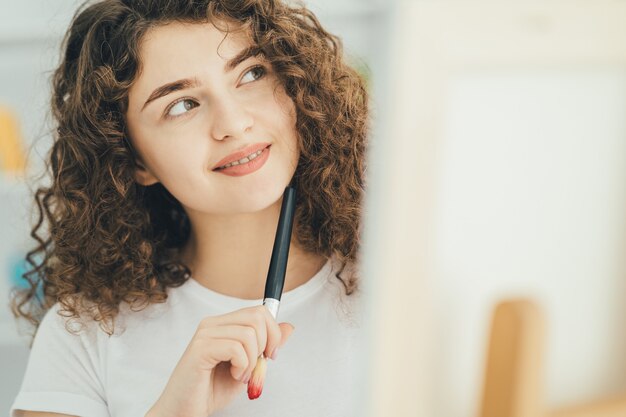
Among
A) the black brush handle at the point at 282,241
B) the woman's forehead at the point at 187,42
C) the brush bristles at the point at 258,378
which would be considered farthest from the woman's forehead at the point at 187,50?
the brush bristles at the point at 258,378

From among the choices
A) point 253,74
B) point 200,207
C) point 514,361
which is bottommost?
point 514,361

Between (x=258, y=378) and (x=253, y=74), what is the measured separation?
22 centimetres

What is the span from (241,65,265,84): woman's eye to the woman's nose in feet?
0.05

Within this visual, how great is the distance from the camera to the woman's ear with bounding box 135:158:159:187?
49 centimetres

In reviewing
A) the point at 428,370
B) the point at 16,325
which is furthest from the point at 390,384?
the point at 16,325

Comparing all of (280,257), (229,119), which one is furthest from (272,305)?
(229,119)

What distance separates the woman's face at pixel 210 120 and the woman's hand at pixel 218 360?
0.09 meters

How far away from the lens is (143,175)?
1.61 feet

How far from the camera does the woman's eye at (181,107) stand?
Result: 18.1 inches

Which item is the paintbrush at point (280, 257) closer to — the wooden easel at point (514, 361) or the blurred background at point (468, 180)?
the blurred background at point (468, 180)

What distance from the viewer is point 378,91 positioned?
444mm

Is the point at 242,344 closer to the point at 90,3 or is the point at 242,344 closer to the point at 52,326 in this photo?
the point at 52,326

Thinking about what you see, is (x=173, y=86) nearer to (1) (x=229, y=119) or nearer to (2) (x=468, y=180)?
(1) (x=229, y=119)

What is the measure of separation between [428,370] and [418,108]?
0.19 metres
